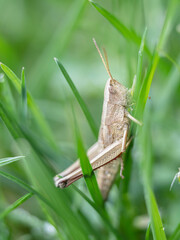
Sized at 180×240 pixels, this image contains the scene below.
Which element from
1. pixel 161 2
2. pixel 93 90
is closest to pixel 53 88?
pixel 93 90

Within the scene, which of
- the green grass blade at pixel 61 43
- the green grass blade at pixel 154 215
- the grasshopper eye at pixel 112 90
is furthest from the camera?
the green grass blade at pixel 61 43

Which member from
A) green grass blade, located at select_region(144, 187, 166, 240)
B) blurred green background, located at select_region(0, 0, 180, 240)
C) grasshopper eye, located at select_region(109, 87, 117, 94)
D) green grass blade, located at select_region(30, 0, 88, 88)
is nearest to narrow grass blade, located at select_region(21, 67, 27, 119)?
blurred green background, located at select_region(0, 0, 180, 240)

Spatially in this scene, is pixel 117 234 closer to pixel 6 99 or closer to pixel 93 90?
pixel 6 99

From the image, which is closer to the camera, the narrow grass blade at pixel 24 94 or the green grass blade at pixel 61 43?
the narrow grass blade at pixel 24 94

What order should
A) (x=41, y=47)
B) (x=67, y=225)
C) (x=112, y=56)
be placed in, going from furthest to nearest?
(x=41, y=47) → (x=112, y=56) → (x=67, y=225)

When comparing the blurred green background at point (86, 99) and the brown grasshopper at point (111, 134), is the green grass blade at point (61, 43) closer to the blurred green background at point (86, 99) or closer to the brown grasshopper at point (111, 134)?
the blurred green background at point (86, 99)

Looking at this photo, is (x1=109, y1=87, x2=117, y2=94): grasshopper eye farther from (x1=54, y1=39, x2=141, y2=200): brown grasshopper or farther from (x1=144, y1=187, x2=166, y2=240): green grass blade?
(x1=144, y1=187, x2=166, y2=240): green grass blade

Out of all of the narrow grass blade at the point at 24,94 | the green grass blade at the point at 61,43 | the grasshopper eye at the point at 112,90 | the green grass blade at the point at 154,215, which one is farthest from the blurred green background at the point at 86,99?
the green grass blade at the point at 154,215
